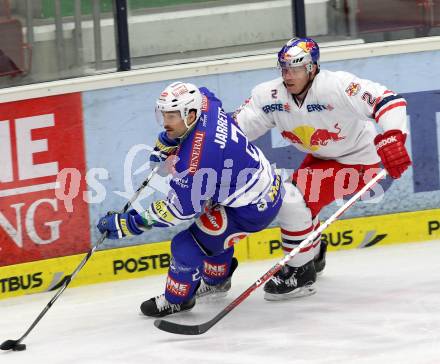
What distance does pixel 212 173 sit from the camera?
4598 mm

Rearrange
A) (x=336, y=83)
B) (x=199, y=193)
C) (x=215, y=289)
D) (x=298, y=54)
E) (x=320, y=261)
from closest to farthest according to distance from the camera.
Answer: (x=199, y=193) < (x=298, y=54) < (x=336, y=83) < (x=215, y=289) < (x=320, y=261)

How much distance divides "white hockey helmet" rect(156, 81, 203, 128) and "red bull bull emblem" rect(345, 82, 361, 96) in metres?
0.72

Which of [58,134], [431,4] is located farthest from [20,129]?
[431,4]

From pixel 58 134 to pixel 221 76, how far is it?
2.89 feet

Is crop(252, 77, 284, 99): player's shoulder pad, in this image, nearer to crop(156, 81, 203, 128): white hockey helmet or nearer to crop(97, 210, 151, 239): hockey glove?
crop(156, 81, 203, 128): white hockey helmet

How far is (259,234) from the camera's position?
5.92 metres

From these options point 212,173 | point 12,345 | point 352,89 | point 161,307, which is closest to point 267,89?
point 352,89

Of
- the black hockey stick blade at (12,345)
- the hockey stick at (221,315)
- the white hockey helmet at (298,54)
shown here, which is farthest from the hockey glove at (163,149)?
the black hockey stick blade at (12,345)

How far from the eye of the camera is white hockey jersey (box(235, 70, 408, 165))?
4949 mm

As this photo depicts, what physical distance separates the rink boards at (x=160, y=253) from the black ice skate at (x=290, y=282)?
2.18 ft

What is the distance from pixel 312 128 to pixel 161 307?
1041mm

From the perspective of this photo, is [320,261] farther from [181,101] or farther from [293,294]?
[181,101]

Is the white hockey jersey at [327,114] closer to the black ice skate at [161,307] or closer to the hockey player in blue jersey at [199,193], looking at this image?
the hockey player in blue jersey at [199,193]

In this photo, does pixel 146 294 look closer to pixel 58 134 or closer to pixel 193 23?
pixel 58 134
